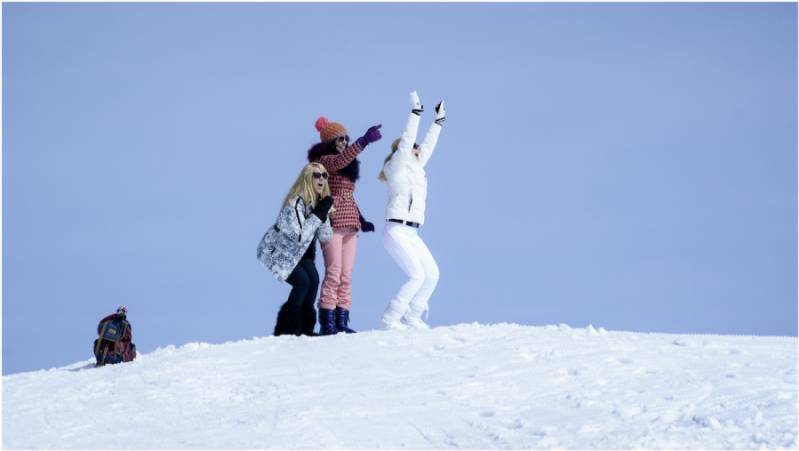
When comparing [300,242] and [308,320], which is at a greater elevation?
[300,242]

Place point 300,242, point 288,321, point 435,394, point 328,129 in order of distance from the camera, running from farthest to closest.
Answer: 1. point 328,129
2. point 288,321
3. point 300,242
4. point 435,394

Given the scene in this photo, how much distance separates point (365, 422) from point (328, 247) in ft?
12.9

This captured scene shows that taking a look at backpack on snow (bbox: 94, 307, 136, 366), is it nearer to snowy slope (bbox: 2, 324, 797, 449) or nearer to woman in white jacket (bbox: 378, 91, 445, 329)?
snowy slope (bbox: 2, 324, 797, 449)

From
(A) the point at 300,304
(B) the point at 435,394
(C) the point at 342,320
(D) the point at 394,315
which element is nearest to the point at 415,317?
(D) the point at 394,315

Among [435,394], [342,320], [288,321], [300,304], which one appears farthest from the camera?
[342,320]

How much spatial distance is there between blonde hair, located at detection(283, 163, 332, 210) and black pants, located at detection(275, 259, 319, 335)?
0.74 metres

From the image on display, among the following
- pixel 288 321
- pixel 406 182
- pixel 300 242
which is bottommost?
pixel 288 321

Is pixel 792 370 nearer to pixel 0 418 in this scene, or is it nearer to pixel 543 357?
pixel 543 357

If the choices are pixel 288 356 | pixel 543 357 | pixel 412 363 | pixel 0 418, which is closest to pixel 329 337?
pixel 288 356

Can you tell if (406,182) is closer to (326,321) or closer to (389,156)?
(389,156)

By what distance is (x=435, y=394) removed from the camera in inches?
384

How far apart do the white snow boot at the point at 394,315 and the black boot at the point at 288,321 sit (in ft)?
3.47

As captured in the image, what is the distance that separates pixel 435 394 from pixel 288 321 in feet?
11.2

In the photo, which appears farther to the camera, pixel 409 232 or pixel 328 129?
pixel 328 129
